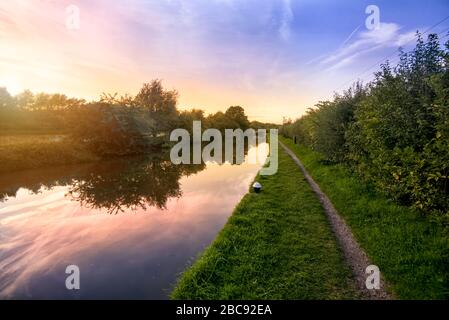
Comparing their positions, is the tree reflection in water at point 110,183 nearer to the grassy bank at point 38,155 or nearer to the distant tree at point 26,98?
the grassy bank at point 38,155

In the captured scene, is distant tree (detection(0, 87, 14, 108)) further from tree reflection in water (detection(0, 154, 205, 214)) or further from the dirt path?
the dirt path

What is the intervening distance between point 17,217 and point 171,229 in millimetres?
6631

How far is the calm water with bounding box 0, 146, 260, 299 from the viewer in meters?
6.78

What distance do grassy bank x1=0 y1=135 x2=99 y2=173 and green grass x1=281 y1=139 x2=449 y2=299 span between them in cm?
2252

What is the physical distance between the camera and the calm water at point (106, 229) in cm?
678

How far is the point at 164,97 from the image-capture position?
44.8m

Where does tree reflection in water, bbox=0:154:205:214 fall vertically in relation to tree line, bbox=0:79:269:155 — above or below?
below

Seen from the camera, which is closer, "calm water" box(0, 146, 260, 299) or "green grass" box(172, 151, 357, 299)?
"green grass" box(172, 151, 357, 299)

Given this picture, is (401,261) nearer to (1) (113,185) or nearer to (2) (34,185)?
(1) (113,185)

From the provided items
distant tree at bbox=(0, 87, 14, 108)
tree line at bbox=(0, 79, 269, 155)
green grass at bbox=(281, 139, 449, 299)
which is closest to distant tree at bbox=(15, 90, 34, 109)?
tree line at bbox=(0, 79, 269, 155)

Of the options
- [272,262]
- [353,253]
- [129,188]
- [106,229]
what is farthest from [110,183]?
[353,253]

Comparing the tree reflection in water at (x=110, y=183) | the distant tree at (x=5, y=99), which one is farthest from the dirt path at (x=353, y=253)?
the distant tree at (x=5, y=99)

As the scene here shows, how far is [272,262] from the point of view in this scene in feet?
22.5
